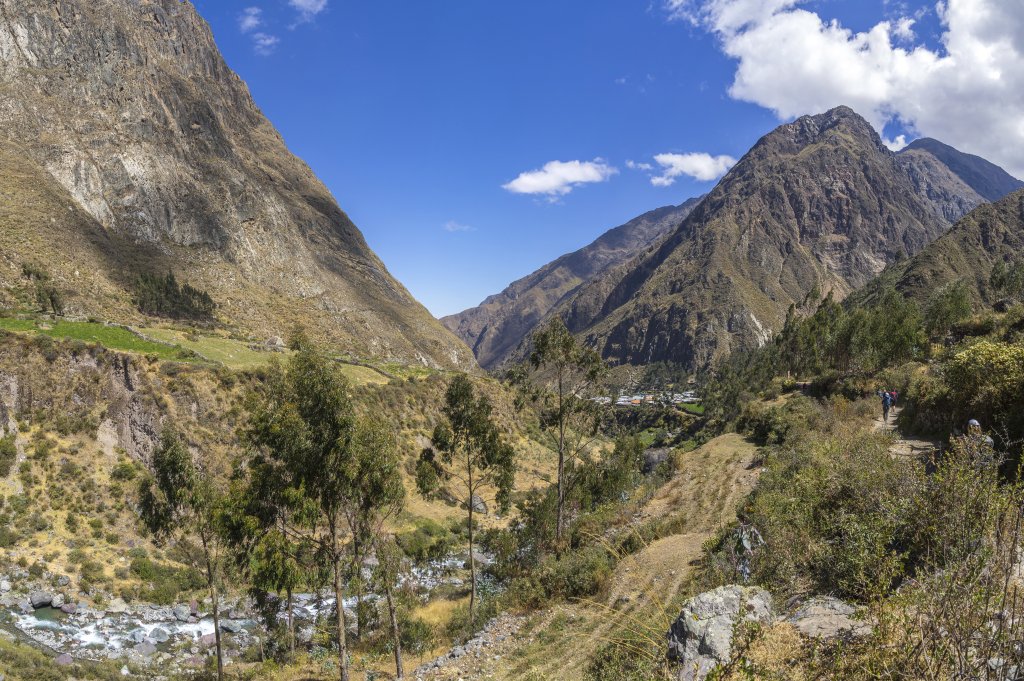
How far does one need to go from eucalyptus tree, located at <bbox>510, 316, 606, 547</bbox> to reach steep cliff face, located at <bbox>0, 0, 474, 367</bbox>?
219 ft

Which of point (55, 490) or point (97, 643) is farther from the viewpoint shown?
point (55, 490)

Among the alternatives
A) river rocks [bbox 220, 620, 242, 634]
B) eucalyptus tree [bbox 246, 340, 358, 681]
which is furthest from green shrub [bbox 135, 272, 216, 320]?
eucalyptus tree [bbox 246, 340, 358, 681]

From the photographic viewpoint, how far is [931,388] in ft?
70.3

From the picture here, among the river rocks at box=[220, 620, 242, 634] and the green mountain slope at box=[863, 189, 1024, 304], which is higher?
the green mountain slope at box=[863, 189, 1024, 304]

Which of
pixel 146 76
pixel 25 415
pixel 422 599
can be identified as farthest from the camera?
pixel 146 76

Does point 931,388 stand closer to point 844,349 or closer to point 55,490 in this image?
point 844,349

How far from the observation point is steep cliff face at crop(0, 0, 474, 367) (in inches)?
3263

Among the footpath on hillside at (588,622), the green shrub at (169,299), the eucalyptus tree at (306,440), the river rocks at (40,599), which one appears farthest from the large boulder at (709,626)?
the green shrub at (169,299)

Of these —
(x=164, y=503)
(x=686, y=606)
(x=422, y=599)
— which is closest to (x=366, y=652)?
(x=422, y=599)

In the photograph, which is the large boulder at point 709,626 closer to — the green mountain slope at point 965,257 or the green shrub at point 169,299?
the green shrub at point 169,299

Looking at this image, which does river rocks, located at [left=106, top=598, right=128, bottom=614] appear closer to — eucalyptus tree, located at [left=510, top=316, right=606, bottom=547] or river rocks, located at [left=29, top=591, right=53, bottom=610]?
river rocks, located at [left=29, top=591, right=53, bottom=610]

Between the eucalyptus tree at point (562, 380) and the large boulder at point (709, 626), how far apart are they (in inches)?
617

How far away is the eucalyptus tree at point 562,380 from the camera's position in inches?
999

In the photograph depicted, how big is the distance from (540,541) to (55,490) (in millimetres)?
26200
